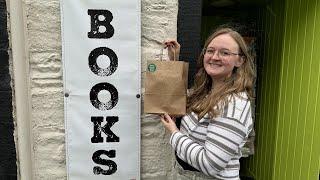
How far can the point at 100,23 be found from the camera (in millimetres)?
1784

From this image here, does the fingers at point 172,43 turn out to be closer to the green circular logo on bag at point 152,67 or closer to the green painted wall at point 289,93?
the green circular logo on bag at point 152,67

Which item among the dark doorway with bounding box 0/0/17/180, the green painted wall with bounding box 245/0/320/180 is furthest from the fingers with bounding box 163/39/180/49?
the green painted wall with bounding box 245/0/320/180

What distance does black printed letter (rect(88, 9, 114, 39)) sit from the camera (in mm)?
1770

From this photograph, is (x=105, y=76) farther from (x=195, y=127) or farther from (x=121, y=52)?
(x=195, y=127)

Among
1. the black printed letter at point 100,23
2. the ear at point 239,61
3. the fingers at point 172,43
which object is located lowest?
the ear at point 239,61

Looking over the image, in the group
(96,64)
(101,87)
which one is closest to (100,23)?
(96,64)

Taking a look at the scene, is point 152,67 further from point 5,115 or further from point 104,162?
point 5,115

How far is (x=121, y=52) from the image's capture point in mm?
1826

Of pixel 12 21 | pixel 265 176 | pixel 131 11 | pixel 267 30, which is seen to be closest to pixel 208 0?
pixel 267 30

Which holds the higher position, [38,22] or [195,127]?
[38,22]

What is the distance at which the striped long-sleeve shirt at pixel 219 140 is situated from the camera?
145 centimetres

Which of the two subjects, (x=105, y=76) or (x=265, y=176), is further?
(x=265, y=176)

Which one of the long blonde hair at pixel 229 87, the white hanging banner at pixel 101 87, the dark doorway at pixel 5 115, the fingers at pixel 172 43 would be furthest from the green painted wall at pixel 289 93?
the dark doorway at pixel 5 115

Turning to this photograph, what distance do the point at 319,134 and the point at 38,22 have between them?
2.10 metres
